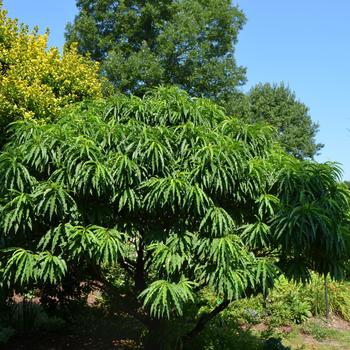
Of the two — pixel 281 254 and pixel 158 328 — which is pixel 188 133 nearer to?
pixel 281 254

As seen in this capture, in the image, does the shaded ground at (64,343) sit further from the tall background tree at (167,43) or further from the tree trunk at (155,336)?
the tall background tree at (167,43)

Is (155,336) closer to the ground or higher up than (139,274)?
closer to the ground

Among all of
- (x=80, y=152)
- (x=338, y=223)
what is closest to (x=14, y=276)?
(x=80, y=152)

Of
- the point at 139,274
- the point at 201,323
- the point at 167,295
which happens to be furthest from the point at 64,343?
the point at 167,295

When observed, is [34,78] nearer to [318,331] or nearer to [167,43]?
[318,331]

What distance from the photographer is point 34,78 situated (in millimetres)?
9016

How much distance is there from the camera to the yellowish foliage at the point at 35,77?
8594 mm

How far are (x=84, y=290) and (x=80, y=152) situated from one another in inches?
135

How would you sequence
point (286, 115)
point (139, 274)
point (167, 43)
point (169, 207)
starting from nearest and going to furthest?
point (169, 207)
point (139, 274)
point (167, 43)
point (286, 115)

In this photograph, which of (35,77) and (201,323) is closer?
(201,323)

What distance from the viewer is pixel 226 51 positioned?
24.2 m

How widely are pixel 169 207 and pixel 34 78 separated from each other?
495 centimetres

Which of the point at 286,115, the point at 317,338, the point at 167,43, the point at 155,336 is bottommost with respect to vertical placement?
the point at 155,336

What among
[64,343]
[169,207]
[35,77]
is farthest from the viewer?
[35,77]
